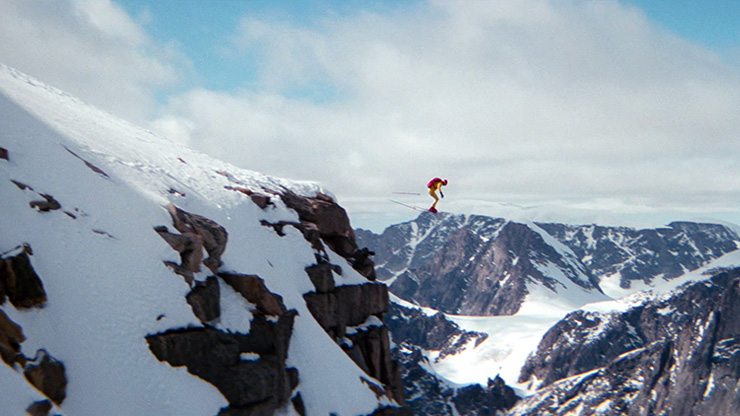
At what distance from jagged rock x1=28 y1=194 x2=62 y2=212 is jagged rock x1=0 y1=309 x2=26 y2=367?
19.8 feet

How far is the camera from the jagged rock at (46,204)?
832 inches

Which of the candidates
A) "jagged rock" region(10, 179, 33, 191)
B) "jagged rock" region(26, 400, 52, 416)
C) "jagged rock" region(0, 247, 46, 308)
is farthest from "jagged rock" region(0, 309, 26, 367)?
"jagged rock" region(10, 179, 33, 191)

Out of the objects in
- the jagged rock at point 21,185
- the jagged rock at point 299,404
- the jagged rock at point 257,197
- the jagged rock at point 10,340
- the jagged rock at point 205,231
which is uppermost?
the jagged rock at point 257,197

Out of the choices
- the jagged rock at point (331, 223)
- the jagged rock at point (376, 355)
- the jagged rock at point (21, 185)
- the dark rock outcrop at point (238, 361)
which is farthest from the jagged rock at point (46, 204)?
the jagged rock at point (376, 355)

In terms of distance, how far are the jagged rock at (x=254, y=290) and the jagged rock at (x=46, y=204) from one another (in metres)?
8.39

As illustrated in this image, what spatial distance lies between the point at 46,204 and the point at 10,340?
23.7ft

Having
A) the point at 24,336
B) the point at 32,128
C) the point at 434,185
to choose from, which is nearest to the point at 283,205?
the point at 434,185

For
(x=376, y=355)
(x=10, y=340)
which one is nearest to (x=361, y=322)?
(x=376, y=355)

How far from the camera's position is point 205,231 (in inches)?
1110

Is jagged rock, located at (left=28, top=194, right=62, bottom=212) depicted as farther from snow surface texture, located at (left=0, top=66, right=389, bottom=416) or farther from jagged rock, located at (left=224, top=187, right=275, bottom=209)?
jagged rock, located at (left=224, top=187, right=275, bottom=209)

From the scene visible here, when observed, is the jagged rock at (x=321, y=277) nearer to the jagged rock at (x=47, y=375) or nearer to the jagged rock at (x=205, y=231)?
the jagged rock at (x=205, y=231)

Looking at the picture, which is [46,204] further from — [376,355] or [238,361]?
[376,355]

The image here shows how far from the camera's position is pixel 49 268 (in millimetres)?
19344

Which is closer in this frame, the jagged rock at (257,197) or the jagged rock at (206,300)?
the jagged rock at (206,300)
